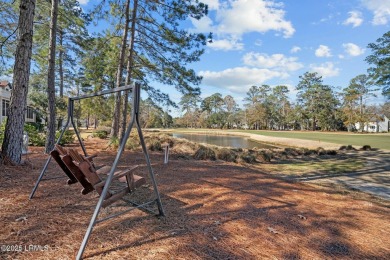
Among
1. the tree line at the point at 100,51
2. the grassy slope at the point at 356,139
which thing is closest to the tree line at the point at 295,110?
the grassy slope at the point at 356,139

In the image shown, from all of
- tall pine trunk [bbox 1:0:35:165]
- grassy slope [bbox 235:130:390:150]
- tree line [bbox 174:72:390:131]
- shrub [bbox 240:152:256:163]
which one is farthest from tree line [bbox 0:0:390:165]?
tree line [bbox 174:72:390:131]

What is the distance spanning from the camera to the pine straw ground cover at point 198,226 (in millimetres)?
2021

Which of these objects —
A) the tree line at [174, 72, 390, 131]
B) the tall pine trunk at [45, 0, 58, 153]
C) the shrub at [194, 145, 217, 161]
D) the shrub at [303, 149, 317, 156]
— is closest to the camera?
the tall pine trunk at [45, 0, 58, 153]

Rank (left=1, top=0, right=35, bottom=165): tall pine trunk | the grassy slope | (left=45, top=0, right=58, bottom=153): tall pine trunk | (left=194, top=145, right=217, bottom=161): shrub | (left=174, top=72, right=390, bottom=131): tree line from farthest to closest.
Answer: (left=174, top=72, right=390, bottom=131): tree line, the grassy slope, (left=194, top=145, right=217, bottom=161): shrub, (left=45, top=0, right=58, bottom=153): tall pine trunk, (left=1, top=0, right=35, bottom=165): tall pine trunk

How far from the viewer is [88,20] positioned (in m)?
8.32

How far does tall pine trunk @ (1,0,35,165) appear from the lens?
4164 mm

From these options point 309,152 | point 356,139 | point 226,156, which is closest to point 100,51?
point 226,156

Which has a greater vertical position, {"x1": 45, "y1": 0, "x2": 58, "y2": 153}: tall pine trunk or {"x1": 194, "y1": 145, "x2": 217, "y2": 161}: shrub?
{"x1": 45, "y1": 0, "x2": 58, "y2": 153}: tall pine trunk

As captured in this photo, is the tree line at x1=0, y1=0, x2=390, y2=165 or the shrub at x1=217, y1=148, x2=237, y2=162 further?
the shrub at x1=217, y1=148, x2=237, y2=162

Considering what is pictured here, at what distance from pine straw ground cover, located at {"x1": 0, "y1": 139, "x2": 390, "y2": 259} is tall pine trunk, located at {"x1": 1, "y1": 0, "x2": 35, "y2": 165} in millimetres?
431

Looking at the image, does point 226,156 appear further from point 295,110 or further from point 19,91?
point 295,110

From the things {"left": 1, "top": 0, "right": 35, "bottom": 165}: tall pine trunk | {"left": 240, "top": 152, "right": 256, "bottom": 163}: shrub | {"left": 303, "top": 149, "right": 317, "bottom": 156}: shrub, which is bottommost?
{"left": 303, "top": 149, "right": 317, "bottom": 156}: shrub

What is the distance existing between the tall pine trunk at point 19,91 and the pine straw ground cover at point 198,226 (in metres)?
0.43

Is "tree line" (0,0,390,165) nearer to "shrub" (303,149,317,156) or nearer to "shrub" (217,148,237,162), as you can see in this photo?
"shrub" (217,148,237,162)
